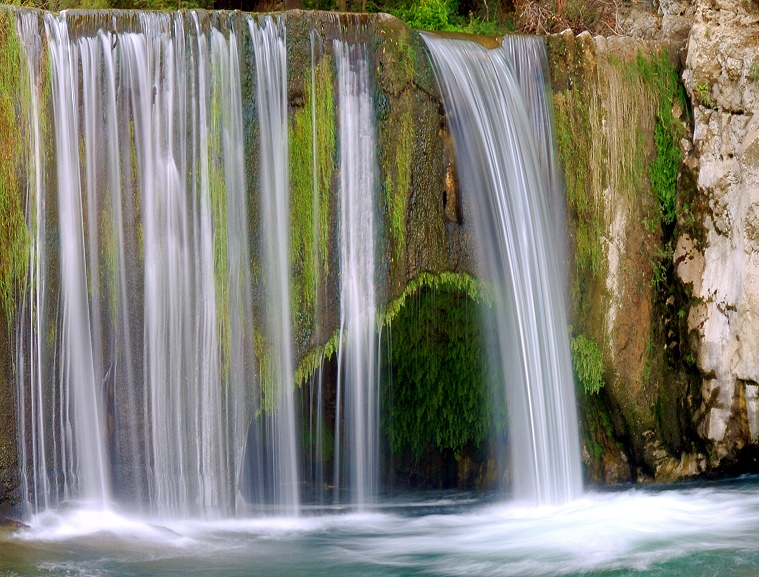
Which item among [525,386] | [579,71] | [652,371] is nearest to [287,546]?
[525,386]

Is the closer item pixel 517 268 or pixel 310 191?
pixel 310 191

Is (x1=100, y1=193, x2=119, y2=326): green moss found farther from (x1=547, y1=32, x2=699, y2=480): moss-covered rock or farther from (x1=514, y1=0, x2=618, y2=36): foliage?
(x1=514, y1=0, x2=618, y2=36): foliage

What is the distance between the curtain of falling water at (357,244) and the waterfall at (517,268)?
0.63 metres

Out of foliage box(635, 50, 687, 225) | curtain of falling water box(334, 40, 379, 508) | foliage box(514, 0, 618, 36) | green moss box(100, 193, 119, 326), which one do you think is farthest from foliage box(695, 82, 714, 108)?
green moss box(100, 193, 119, 326)

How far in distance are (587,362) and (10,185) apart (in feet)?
14.5

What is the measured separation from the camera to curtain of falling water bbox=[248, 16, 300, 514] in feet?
24.8

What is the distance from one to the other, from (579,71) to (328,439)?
351 cm

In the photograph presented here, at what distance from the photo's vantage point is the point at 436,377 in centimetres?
830

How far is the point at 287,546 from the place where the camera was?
6840mm

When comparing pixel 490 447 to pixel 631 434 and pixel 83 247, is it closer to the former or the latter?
pixel 631 434

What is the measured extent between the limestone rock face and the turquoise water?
0.80 meters

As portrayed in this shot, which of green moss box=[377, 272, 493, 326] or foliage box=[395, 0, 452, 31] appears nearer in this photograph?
green moss box=[377, 272, 493, 326]

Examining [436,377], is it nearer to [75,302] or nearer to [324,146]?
[324,146]

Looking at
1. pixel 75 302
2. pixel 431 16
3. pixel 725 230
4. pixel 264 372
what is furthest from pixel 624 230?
pixel 75 302
